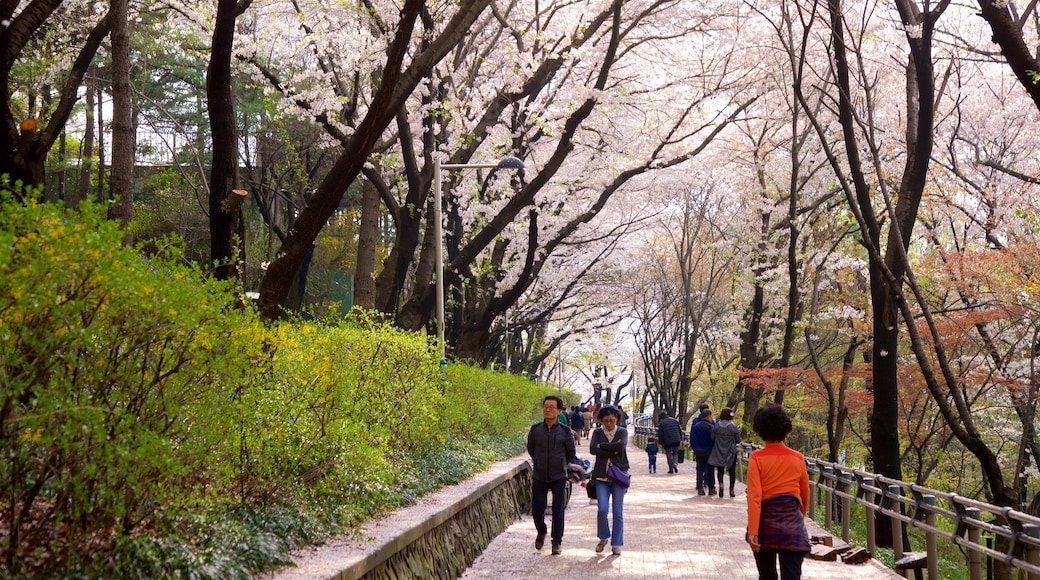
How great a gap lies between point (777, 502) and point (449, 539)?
Result: 4263 mm

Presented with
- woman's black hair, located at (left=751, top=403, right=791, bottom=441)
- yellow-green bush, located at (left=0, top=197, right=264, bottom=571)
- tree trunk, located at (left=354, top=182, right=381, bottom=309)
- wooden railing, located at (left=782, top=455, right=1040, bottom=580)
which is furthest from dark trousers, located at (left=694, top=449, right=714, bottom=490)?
yellow-green bush, located at (left=0, top=197, right=264, bottom=571)

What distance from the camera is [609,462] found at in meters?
11.6

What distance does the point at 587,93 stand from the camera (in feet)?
59.3

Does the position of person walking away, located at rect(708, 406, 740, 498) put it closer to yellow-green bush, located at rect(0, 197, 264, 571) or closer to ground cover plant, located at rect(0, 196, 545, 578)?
ground cover plant, located at rect(0, 196, 545, 578)

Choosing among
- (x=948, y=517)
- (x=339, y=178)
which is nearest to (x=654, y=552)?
(x=948, y=517)

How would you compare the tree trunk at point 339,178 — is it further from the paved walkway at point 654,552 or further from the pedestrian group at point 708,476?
the paved walkway at point 654,552

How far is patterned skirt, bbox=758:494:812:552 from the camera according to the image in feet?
22.2

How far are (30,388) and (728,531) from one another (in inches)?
441

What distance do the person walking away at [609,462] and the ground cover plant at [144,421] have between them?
3492mm

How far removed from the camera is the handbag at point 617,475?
11445 millimetres

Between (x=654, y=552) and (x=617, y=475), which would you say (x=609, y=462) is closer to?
(x=617, y=475)

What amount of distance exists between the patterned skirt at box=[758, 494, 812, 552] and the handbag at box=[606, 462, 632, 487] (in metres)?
4.60

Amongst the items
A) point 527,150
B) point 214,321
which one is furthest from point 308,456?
point 527,150

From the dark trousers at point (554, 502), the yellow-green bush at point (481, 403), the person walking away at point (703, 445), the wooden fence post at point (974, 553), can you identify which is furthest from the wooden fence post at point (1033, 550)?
the person walking away at point (703, 445)
